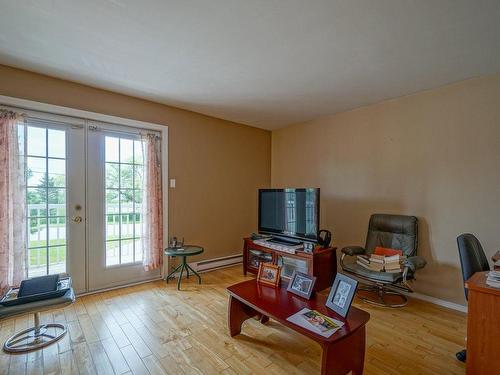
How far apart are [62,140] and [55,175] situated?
1.28 feet

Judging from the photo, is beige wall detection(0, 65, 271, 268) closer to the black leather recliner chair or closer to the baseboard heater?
the baseboard heater

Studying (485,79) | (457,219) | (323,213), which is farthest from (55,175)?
(485,79)

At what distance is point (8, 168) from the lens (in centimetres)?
237

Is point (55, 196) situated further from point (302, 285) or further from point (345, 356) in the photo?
point (345, 356)

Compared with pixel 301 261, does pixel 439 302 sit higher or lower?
lower

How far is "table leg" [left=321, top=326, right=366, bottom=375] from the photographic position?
1352mm

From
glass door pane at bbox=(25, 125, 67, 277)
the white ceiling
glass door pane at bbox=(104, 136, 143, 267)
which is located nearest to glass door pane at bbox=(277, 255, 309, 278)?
glass door pane at bbox=(104, 136, 143, 267)

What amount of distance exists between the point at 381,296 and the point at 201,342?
2.06m

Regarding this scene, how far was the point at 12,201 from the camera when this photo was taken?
7.85ft

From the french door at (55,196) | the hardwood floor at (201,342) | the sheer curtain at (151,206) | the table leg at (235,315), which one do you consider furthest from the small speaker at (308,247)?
the french door at (55,196)

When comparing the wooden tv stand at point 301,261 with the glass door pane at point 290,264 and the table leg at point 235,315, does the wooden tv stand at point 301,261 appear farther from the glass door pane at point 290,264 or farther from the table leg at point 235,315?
the table leg at point 235,315

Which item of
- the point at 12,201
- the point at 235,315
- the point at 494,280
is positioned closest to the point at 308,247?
the point at 235,315

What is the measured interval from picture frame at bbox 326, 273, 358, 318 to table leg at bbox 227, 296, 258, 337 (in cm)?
74

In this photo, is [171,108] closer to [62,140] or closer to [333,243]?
[62,140]
